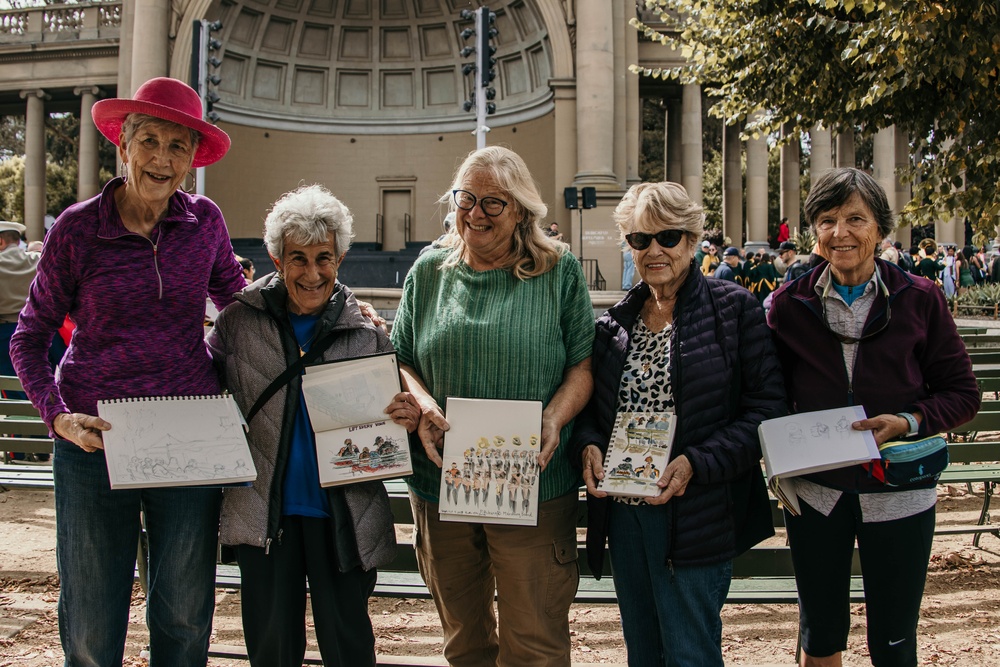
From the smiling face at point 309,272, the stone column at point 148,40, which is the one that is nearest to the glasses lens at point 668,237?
the smiling face at point 309,272

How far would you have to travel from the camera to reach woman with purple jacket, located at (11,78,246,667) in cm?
276

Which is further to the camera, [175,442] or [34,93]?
[34,93]

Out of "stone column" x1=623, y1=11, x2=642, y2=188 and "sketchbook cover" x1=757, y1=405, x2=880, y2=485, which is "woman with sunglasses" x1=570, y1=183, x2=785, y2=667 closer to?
"sketchbook cover" x1=757, y1=405, x2=880, y2=485

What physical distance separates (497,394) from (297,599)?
101 cm

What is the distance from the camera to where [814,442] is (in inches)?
108

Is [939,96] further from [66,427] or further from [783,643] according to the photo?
[66,427]

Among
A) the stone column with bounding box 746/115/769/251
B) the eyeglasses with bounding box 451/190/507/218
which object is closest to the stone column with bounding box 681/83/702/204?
the stone column with bounding box 746/115/769/251

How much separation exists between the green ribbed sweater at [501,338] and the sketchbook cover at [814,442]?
708mm

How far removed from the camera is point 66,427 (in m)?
2.69

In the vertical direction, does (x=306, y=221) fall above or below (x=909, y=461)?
above

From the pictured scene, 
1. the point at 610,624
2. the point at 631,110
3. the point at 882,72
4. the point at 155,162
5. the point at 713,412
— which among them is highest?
the point at 631,110

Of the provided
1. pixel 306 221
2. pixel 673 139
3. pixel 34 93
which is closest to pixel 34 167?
pixel 34 93

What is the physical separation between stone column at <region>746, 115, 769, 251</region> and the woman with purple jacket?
83.2 ft

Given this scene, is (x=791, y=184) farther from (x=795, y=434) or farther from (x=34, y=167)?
(x=795, y=434)
